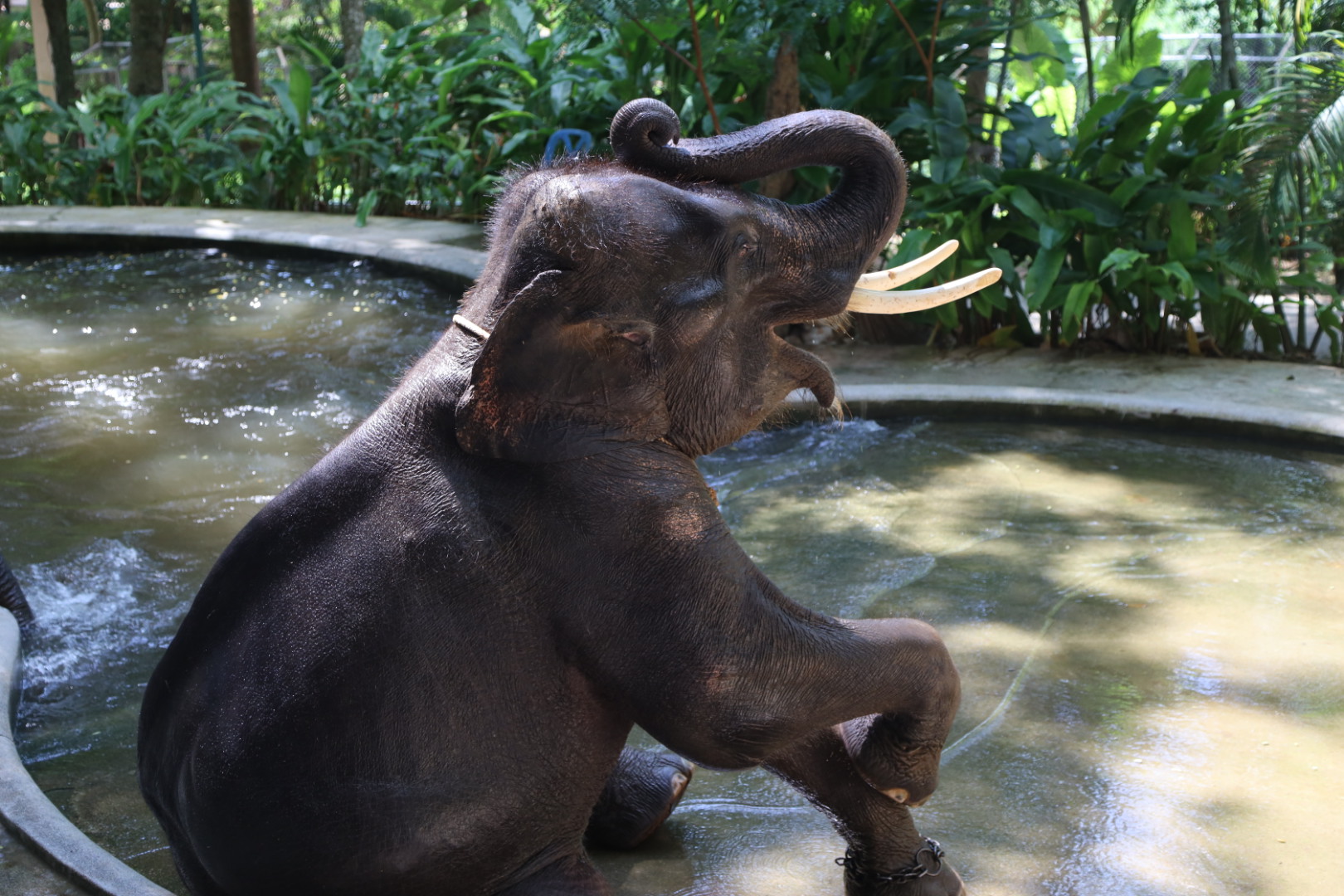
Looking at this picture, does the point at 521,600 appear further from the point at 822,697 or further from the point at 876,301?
the point at 876,301

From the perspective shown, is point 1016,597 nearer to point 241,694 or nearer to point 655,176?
point 655,176

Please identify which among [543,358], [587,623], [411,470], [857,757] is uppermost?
[543,358]

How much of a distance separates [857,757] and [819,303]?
776mm

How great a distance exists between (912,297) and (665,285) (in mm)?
488


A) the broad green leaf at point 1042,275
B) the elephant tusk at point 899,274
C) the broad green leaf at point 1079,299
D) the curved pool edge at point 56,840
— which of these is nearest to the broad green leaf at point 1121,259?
the broad green leaf at point 1079,299

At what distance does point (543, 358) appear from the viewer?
5.97 ft

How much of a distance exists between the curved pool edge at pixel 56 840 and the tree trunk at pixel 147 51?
45.6 feet

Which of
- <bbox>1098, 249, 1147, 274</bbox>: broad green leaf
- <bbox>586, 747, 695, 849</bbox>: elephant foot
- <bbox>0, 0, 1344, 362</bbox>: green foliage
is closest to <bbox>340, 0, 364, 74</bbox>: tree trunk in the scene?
<bbox>0, 0, 1344, 362</bbox>: green foliage

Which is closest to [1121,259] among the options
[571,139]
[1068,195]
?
[1068,195]

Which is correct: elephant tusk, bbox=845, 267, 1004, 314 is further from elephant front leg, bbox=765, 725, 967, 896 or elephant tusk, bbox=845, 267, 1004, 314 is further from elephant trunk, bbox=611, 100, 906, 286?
elephant front leg, bbox=765, 725, 967, 896

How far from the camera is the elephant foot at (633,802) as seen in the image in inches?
104

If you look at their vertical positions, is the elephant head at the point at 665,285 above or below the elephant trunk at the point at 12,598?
above

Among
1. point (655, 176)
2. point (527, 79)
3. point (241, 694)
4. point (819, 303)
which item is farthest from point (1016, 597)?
point (527, 79)

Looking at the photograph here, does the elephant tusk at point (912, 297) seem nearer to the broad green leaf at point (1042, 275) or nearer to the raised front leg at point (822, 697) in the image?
the raised front leg at point (822, 697)
